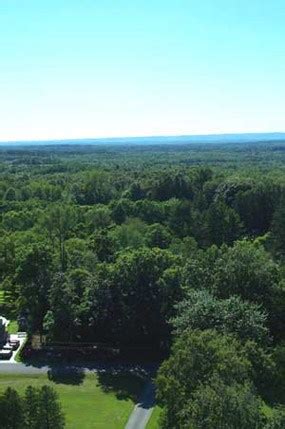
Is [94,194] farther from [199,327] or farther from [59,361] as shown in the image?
[199,327]

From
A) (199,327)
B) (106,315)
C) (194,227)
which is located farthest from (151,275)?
(194,227)

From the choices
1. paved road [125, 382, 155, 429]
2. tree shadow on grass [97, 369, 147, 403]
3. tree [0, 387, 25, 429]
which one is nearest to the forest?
tree shadow on grass [97, 369, 147, 403]

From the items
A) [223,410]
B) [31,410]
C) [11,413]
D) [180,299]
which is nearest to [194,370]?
[223,410]

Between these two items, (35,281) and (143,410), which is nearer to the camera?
(143,410)

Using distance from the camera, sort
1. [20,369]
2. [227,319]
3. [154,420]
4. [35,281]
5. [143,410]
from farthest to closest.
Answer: [35,281] < [20,369] < [143,410] < [227,319] < [154,420]

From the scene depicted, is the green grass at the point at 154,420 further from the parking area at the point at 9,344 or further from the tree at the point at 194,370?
the parking area at the point at 9,344

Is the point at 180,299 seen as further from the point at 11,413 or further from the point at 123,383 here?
the point at 11,413

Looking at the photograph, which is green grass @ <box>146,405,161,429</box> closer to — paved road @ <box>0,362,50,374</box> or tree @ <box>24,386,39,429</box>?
tree @ <box>24,386,39,429</box>
